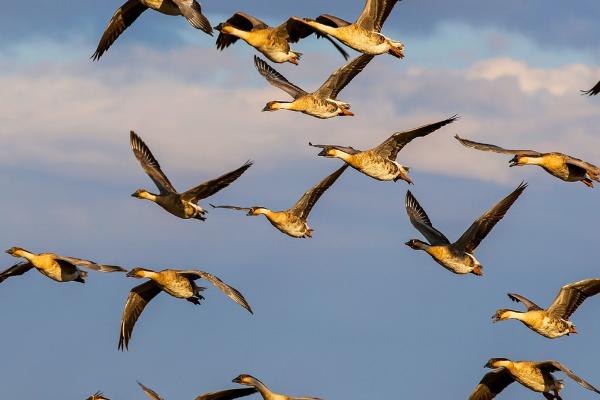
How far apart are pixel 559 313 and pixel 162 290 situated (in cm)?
848

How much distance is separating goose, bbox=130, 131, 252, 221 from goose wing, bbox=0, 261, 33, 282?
9.28 ft

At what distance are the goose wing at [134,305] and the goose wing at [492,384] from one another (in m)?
7.33

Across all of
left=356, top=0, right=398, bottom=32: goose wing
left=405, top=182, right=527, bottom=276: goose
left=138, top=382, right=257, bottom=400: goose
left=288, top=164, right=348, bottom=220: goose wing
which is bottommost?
left=138, top=382, right=257, bottom=400: goose

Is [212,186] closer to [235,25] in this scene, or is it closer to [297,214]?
[297,214]

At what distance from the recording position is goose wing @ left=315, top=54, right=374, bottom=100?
29.9 meters

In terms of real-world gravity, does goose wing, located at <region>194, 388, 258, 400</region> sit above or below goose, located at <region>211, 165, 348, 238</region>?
below

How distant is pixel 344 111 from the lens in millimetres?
29219

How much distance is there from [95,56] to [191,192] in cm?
750

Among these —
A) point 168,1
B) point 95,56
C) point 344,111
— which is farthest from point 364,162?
point 95,56

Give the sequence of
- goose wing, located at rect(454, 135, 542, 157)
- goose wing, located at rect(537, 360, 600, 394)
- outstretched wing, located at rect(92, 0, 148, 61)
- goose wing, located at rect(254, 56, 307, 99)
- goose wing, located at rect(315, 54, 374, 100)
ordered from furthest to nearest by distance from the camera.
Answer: outstretched wing, located at rect(92, 0, 148, 61) → goose wing, located at rect(254, 56, 307, 99) → goose wing, located at rect(315, 54, 374, 100) → goose wing, located at rect(454, 135, 542, 157) → goose wing, located at rect(537, 360, 600, 394)

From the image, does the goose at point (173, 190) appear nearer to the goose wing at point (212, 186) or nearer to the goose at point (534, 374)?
the goose wing at point (212, 186)

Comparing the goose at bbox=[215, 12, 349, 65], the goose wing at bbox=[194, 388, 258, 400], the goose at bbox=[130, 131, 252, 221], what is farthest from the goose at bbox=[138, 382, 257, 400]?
the goose at bbox=[215, 12, 349, 65]

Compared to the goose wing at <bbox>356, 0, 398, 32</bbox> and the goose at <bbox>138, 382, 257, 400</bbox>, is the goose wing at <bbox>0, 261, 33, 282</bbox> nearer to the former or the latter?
the goose at <bbox>138, 382, 257, 400</bbox>

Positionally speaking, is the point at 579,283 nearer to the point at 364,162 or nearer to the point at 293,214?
the point at 364,162
